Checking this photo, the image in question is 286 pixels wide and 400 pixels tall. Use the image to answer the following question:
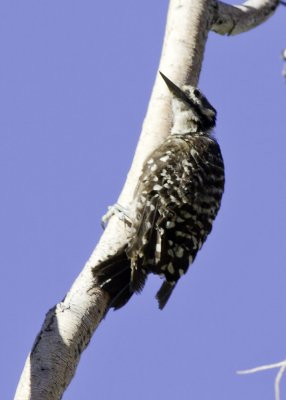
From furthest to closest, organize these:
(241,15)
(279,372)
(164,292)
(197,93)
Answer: (241,15) → (197,93) → (164,292) → (279,372)

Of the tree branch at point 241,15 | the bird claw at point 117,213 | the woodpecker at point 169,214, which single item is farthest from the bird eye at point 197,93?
the bird claw at point 117,213

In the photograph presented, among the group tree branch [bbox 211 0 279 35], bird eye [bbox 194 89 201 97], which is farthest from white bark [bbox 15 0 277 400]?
bird eye [bbox 194 89 201 97]

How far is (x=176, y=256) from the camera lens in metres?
6.21

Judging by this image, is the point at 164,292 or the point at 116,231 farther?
the point at 164,292

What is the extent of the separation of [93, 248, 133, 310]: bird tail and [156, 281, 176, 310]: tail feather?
0.25 meters

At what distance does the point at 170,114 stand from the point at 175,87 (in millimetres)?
187

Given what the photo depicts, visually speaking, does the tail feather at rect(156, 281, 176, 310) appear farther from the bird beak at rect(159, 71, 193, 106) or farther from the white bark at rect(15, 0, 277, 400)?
the bird beak at rect(159, 71, 193, 106)

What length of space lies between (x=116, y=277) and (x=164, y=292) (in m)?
0.53

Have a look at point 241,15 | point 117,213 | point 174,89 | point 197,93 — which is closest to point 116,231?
point 117,213

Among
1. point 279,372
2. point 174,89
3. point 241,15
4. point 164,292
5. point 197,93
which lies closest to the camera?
point 279,372

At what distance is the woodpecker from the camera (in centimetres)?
594

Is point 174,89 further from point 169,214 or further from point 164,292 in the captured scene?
point 164,292

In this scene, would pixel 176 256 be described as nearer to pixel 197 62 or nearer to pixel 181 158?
pixel 181 158

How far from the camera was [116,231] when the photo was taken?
5969 mm
